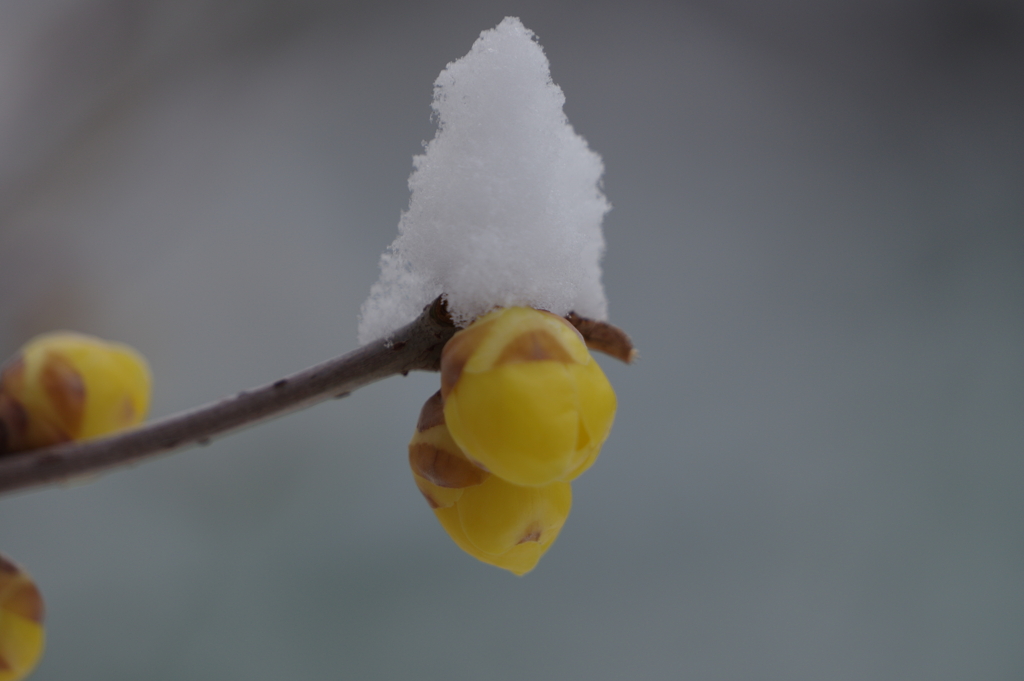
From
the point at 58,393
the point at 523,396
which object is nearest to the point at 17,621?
the point at 58,393

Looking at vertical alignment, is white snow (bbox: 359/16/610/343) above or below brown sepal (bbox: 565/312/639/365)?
above

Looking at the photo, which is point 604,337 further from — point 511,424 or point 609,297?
point 609,297

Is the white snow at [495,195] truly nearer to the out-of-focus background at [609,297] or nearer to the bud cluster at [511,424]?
the bud cluster at [511,424]

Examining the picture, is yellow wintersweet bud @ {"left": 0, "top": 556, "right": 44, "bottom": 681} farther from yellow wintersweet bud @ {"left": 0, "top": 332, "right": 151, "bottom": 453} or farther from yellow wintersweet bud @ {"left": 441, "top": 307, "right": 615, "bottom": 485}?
yellow wintersweet bud @ {"left": 441, "top": 307, "right": 615, "bottom": 485}

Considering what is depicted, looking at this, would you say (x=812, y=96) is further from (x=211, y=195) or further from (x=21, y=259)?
(x=21, y=259)

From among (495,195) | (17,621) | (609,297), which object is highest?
(609,297)

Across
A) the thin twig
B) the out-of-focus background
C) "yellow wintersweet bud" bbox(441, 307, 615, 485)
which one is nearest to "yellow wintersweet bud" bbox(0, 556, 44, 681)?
the thin twig
